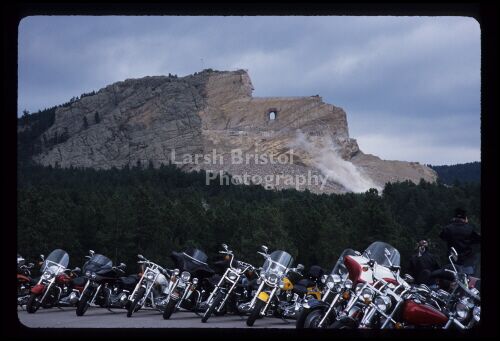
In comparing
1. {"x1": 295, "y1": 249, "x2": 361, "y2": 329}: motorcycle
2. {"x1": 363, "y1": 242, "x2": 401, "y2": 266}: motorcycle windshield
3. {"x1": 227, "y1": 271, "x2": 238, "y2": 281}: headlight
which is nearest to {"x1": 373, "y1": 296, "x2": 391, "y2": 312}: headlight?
{"x1": 295, "y1": 249, "x2": 361, "y2": 329}: motorcycle

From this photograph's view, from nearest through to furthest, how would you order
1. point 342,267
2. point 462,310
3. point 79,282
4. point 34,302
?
point 462,310, point 342,267, point 34,302, point 79,282

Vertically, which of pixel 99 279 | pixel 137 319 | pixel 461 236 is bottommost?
pixel 137 319

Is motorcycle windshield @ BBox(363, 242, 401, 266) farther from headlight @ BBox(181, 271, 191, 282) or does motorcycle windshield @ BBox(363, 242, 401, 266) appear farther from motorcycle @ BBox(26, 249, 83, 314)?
motorcycle @ BBox(26, 249, 83, 314)

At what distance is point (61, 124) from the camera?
1102 centimetres

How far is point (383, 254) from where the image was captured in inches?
259

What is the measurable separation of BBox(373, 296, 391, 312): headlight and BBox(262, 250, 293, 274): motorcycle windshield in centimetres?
250

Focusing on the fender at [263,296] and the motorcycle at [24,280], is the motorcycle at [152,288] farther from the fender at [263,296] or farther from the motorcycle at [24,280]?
the fender at [263,296]

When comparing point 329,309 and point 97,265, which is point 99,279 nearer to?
point 97,265

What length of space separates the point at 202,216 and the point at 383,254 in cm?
833

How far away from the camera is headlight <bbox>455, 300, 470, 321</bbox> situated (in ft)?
17.4

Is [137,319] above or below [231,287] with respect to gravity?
below

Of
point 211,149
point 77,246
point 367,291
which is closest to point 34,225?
point 77,246

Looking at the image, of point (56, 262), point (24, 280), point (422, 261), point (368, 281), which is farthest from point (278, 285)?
point (24, 280)

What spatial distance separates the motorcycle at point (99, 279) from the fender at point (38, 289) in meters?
0.55
